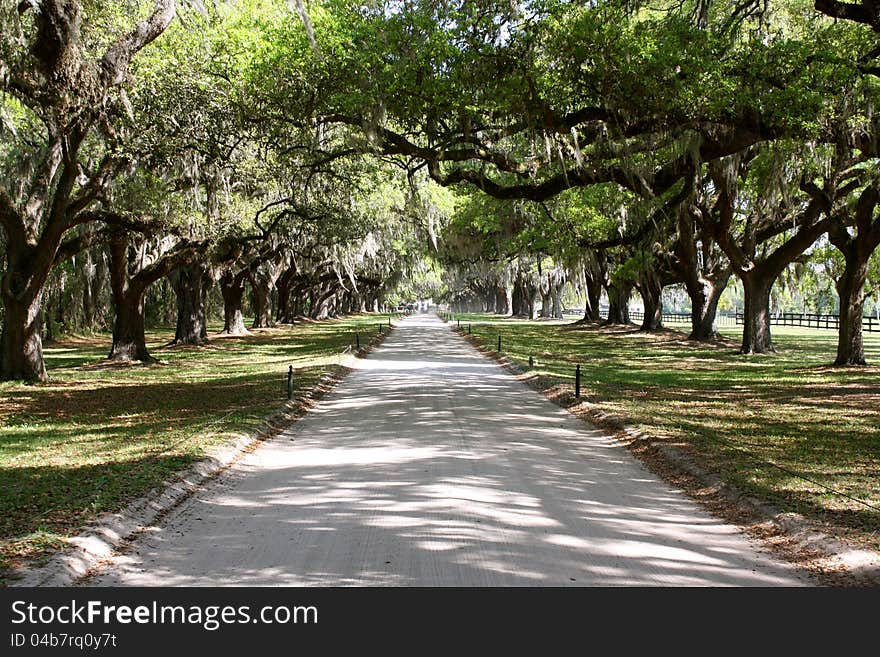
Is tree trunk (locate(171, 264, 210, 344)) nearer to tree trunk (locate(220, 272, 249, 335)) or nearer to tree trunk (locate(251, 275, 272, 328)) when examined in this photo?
tree trunk (locate(220, 272, 249, 335))

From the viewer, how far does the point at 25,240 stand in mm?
17484

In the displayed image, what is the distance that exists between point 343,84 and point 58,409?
7438mm

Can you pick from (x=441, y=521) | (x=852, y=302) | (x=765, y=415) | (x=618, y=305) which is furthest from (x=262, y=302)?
(x=441, y=521)

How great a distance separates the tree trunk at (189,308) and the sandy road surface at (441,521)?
71.6ft

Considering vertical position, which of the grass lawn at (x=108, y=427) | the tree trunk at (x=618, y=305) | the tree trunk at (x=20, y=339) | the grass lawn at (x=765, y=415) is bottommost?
the grass lawn at (x=108, y=427)

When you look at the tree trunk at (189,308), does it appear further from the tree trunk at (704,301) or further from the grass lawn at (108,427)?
the tree trunk at (704,301)

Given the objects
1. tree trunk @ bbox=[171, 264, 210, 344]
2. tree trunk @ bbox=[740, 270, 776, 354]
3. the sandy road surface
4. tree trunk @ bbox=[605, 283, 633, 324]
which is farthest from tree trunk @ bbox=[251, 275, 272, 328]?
the sandy road surface

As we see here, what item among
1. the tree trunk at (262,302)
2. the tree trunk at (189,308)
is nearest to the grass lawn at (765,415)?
the tree trunk at (189,308)

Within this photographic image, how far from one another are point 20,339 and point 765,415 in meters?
15.6

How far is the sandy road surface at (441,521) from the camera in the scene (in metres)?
5.08

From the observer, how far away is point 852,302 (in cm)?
2052

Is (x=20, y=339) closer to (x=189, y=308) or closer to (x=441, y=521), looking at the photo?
(x=189, y=308)

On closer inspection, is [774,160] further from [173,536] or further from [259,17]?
[173,536]

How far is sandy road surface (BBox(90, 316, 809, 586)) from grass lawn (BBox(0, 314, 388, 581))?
680 mm
